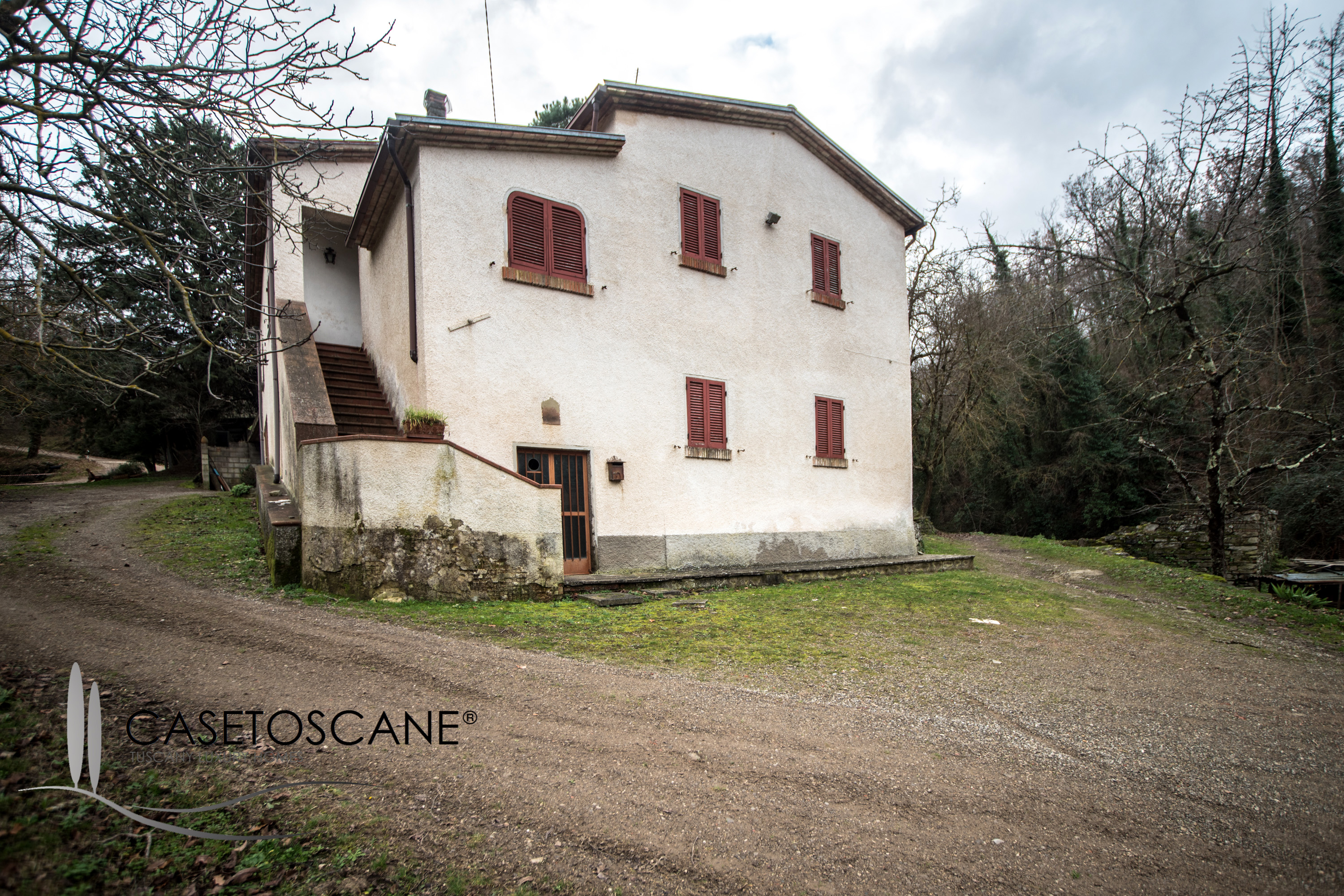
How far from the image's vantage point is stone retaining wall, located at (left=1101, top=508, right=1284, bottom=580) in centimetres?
1550

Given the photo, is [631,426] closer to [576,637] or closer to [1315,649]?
[576,637]

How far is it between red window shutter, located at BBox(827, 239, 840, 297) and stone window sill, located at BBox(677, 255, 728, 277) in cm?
271

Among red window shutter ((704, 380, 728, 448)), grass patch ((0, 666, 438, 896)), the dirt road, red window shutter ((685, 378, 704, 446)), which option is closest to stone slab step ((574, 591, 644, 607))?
the dirt road

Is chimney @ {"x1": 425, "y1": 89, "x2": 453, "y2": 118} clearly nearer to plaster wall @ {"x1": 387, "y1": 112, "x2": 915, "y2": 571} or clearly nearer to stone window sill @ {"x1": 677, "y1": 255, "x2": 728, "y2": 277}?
plaster wall @ {"x1": 387, "y1": 112, "x2": 915, "y2": 571}

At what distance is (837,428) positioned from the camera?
507 inches

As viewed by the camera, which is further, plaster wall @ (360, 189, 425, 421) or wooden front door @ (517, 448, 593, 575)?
plaster wall @ (360, 189, 425, 421)

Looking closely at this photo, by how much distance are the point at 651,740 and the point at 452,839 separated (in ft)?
4.30

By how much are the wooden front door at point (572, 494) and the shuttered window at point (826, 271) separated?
6001 mm

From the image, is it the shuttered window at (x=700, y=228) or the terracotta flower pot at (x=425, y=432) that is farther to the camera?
the shuttered window at (x=700, y=228)

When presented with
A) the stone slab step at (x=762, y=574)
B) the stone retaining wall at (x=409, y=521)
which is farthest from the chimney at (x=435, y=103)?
the stone slab step at (x=762, y=574)

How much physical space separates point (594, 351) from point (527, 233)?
190 cm

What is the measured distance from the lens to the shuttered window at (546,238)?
934cm

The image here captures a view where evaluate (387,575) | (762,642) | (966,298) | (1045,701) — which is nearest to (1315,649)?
Answer: (1045,701)

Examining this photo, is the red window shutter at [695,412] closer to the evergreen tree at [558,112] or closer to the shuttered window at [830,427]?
the shuttered window at [830,427]
